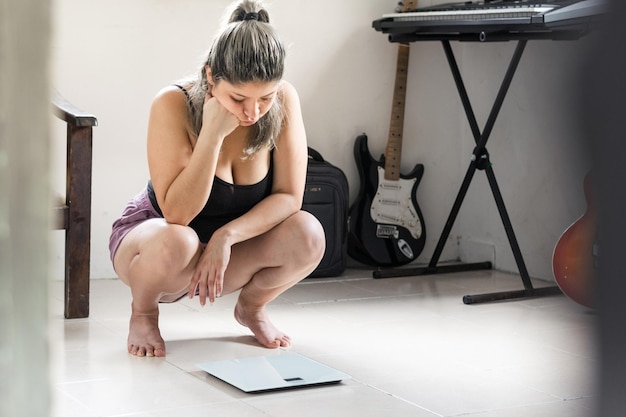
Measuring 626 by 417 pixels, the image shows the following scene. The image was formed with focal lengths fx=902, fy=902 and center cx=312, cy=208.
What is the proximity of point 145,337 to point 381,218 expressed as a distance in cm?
179

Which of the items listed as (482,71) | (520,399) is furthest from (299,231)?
(482,71)

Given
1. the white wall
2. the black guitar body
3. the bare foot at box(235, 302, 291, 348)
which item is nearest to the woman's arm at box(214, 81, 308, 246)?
the bare foot at box(235, 302, 291, 348)

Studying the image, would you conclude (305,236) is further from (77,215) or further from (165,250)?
(77,215)

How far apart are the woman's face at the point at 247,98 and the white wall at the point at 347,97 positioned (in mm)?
1312

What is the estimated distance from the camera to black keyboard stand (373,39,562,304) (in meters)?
3.47

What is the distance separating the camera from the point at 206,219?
101 inches

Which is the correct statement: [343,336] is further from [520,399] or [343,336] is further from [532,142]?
[532,142]

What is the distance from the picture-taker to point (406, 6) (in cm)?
420

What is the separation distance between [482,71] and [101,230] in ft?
6.08

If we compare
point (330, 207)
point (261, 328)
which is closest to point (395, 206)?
point (330, 207)

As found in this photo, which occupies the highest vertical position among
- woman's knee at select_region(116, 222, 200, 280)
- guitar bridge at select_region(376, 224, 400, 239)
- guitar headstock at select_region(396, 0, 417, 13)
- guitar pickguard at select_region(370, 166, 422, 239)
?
guitar headstock at select_region(396, 0, 417, 13)

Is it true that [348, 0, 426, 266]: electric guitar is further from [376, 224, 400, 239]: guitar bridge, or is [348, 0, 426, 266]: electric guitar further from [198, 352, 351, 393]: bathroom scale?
[198, 352, 351, 393]: bathroom scale

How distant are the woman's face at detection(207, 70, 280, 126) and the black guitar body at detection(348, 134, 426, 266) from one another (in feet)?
6.03

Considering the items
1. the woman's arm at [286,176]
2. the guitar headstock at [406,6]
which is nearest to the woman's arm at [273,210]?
the woman's arm at [286,176]
